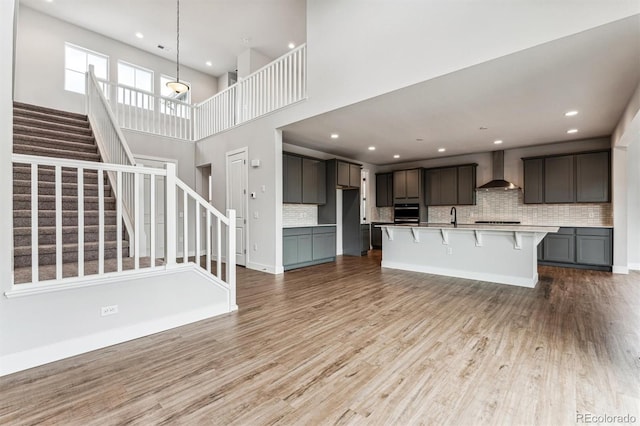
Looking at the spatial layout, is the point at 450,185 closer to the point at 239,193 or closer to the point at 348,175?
the point at 348,175

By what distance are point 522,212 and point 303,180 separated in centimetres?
517

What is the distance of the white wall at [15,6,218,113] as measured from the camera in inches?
237

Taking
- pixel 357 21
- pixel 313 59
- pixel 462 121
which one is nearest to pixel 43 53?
pixel 313 59

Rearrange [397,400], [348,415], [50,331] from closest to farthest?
[348,415] → [397,400] → [50,331]

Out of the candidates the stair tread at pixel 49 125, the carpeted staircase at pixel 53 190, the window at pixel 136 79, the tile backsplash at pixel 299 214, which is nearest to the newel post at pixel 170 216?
the carpeted staircase at pixel 53 190

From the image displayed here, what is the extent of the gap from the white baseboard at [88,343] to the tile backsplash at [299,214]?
3.73m

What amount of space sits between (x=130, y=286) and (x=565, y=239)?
24.5 ft

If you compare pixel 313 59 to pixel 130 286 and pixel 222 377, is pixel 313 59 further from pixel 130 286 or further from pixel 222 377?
pixel 222 377

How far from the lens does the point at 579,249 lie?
5.74 metres

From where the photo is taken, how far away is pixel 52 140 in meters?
4.32

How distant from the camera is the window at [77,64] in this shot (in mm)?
6590

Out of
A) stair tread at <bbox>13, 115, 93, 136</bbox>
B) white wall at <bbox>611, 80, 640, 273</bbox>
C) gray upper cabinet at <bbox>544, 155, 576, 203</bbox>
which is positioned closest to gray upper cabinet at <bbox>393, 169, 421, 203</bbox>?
gray upper cabinet at <bbox>544, 155, 576, 203</bbox>

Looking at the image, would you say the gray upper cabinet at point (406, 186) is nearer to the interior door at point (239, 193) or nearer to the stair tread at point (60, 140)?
the interior door at point (239, 193)

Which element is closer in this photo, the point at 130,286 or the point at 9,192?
the point at 9,192
